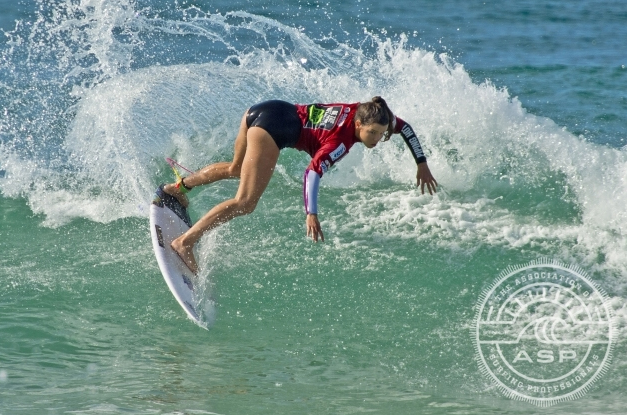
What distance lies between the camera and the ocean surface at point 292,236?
512 centimetres

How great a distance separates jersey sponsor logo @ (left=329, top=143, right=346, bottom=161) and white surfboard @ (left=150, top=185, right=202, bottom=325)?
1.45 metres

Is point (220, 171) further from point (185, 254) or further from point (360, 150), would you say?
point (360, 150)

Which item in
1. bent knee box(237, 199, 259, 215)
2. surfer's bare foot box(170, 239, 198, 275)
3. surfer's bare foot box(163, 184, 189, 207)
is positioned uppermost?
bent knee box(237, 199, 259, 215)

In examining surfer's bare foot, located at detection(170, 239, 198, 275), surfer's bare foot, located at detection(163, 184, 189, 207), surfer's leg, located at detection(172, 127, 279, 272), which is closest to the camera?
surfer's leg, located at detection(172, 127, 279, 272)

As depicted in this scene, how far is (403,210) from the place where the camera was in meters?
7.49

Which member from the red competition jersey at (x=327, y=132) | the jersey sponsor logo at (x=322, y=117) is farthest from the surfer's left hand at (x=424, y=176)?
the jersey sponsor logo at (x=322, y=117)

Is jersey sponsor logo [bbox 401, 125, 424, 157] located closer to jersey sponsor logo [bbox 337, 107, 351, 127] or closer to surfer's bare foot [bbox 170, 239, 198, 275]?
jersey sponsor logo [bbox 337, 107, 351, 127]

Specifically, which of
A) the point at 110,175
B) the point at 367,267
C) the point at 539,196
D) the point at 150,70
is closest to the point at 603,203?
the point at 539,196

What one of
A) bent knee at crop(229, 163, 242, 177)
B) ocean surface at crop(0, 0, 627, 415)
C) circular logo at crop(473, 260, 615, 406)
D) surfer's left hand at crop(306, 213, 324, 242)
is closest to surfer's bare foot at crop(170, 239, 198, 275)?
ocean surface at crop(0, 0, 627, 415)

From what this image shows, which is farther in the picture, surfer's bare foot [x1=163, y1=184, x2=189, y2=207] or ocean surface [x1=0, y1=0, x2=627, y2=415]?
surfer's bare foot [x1=163, y1=184, x2=189, y2=207]

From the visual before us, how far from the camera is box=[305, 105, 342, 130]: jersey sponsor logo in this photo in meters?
5.95

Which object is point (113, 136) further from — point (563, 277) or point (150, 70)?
point (563, 277)

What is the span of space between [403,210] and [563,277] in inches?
66.2

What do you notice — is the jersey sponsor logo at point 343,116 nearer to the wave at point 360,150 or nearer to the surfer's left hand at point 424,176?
the surfer's left hand at point 424,176
